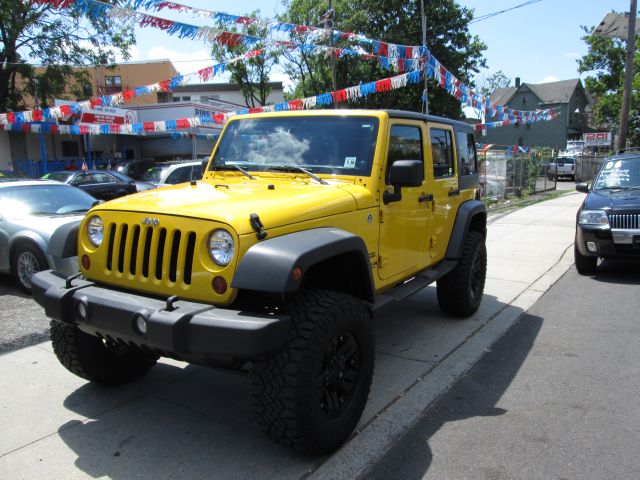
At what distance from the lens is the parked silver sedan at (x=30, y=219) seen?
6.22m

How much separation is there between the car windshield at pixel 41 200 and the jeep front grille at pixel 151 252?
446 cm

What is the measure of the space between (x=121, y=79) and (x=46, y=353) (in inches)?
1764

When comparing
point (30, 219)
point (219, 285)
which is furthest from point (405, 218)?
point (30, 219)

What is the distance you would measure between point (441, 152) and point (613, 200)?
366cm

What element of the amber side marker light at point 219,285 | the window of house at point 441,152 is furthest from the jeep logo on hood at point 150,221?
the window of house at point 441,152

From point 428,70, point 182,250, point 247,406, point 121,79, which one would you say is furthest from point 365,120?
point 121,79

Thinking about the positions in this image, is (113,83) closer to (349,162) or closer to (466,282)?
(466,282)

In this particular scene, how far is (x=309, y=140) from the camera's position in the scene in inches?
156

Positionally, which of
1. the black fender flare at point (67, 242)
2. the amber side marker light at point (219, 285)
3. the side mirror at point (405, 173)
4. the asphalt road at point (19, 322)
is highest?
the side mirror at point (405, 173)

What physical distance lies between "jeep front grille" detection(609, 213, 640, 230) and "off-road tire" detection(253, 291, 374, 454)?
5.24 meters

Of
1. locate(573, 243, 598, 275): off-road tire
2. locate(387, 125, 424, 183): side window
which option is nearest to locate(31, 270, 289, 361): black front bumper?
locate(387, 125, 424, 183): side window

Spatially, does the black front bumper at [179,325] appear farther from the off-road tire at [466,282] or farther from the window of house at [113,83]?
the window of house at [113,83]

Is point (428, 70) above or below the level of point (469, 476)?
above

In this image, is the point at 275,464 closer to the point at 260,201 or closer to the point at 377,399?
the point at 377,399
